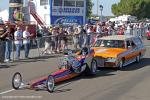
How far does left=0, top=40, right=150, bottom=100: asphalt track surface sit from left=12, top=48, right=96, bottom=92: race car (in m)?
0.19

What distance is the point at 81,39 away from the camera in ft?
96.0

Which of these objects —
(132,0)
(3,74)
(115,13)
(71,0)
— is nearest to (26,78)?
(3,74)

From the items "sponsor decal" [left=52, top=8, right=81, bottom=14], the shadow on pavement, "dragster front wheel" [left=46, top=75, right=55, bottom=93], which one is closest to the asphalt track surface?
the shadow on pavement

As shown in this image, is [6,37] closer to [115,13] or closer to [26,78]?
A: [26,78]

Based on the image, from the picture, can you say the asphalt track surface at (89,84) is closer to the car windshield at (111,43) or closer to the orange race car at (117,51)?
the orange race car at (117,51)

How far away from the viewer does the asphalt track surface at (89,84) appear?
478 inches

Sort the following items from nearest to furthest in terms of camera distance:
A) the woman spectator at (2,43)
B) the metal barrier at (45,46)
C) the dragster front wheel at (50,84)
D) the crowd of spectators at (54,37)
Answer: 1. the dragster front wheel at (50,84)
2. the woman spectator at (2,43)
3. the crowd of spectators at (54,37)
4. the metal barrier at (45,46)

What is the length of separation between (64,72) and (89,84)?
2.92ft

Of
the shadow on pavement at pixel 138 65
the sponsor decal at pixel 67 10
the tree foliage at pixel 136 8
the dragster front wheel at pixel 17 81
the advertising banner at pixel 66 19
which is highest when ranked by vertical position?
the tree foliage at pixel 136 8

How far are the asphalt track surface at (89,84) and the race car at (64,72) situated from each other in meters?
0.19

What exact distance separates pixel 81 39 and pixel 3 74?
514 inches

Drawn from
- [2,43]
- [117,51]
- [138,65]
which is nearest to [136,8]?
[138,65]

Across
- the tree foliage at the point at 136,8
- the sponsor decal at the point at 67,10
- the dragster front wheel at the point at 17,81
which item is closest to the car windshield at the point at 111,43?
the dragster front wheel at the point at 17,81

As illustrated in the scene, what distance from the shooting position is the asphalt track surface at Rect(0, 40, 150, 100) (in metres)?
12.1
